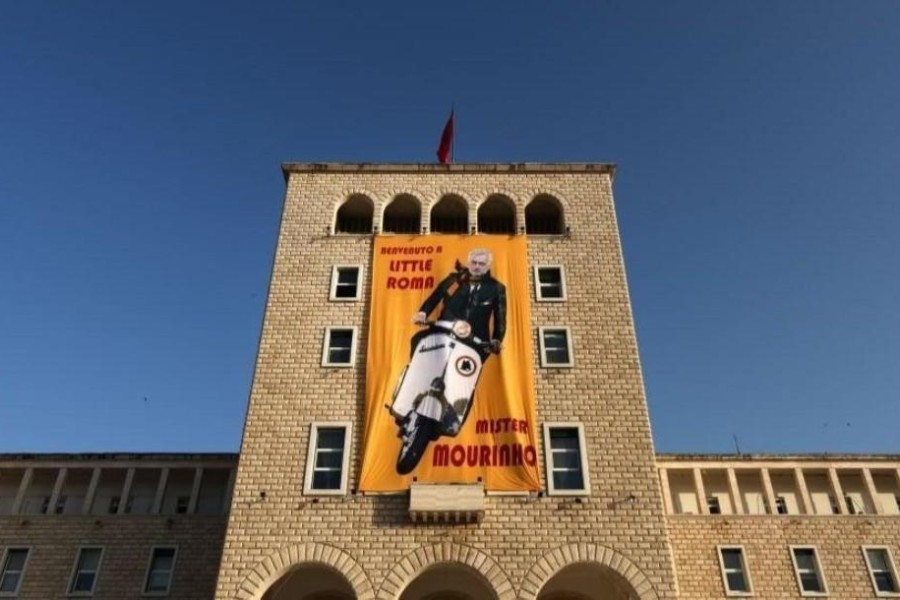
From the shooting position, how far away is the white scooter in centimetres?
2312

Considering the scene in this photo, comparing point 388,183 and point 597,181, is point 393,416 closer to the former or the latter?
point 388,183

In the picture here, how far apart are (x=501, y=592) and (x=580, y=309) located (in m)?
10.0

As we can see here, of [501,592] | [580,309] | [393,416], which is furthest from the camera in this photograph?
[580,309]

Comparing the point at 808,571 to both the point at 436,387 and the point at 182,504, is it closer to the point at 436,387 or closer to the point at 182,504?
the point at 436,387

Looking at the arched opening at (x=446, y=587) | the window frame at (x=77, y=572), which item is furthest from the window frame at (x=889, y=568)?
the window frame at (x=77, y=572)

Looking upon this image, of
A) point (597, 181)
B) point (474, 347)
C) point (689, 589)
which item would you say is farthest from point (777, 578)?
point (597, 181)

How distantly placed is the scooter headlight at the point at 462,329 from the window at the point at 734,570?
12.6m

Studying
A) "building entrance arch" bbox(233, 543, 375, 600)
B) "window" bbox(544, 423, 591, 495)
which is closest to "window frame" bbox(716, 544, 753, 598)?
"window" bbox(544, 423, 591, 495)

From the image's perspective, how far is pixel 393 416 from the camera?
23.5 metres

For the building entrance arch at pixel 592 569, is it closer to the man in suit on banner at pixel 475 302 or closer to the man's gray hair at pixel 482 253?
the man in suit on banner at pixel 475 302

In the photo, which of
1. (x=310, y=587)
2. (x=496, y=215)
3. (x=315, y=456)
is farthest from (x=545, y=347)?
(x=310, y=587)

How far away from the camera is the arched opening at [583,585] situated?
22.7 m

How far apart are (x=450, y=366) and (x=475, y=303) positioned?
2636 mm

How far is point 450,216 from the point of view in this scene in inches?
1177
